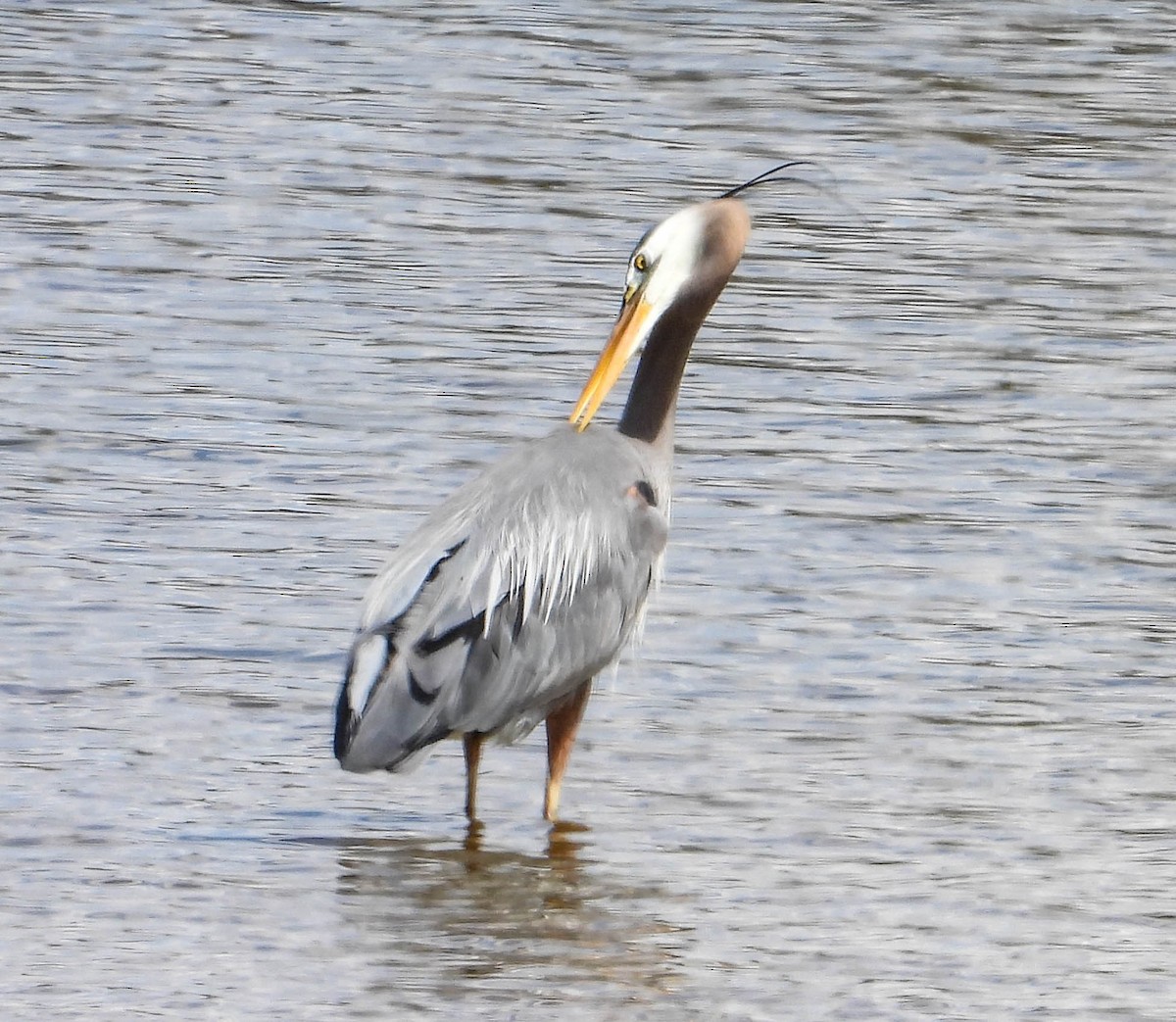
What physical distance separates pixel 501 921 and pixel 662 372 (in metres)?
1.99

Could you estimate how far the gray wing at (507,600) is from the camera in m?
6.90

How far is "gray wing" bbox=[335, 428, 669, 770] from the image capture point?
690cm

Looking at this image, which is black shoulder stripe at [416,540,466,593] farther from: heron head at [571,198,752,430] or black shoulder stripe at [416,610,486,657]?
heron head at [571,198,752,430]

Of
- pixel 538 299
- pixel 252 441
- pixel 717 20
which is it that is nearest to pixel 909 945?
pixel 252 441

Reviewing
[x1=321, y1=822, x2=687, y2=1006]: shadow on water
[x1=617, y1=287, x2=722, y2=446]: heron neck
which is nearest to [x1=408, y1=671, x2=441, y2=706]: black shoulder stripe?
[x1=321, y1=822, x2=687, y2=1006]: shadow on water

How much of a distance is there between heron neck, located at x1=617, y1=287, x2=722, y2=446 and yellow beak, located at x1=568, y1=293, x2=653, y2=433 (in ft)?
0.41

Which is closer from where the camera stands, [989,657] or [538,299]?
[989,657]

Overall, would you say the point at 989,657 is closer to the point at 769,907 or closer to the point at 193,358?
the point at 769,907

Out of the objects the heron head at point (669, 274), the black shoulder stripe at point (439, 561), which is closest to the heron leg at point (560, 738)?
the black shoulder stripe at point (439, 561)

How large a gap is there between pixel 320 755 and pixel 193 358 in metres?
4.11

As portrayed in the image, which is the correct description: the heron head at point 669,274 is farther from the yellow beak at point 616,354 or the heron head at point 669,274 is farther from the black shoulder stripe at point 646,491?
the black shoulder stripe at point 646,491

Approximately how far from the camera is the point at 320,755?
752cm

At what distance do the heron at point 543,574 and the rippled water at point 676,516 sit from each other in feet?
1.01

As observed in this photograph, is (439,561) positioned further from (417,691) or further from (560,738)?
(560,738)
